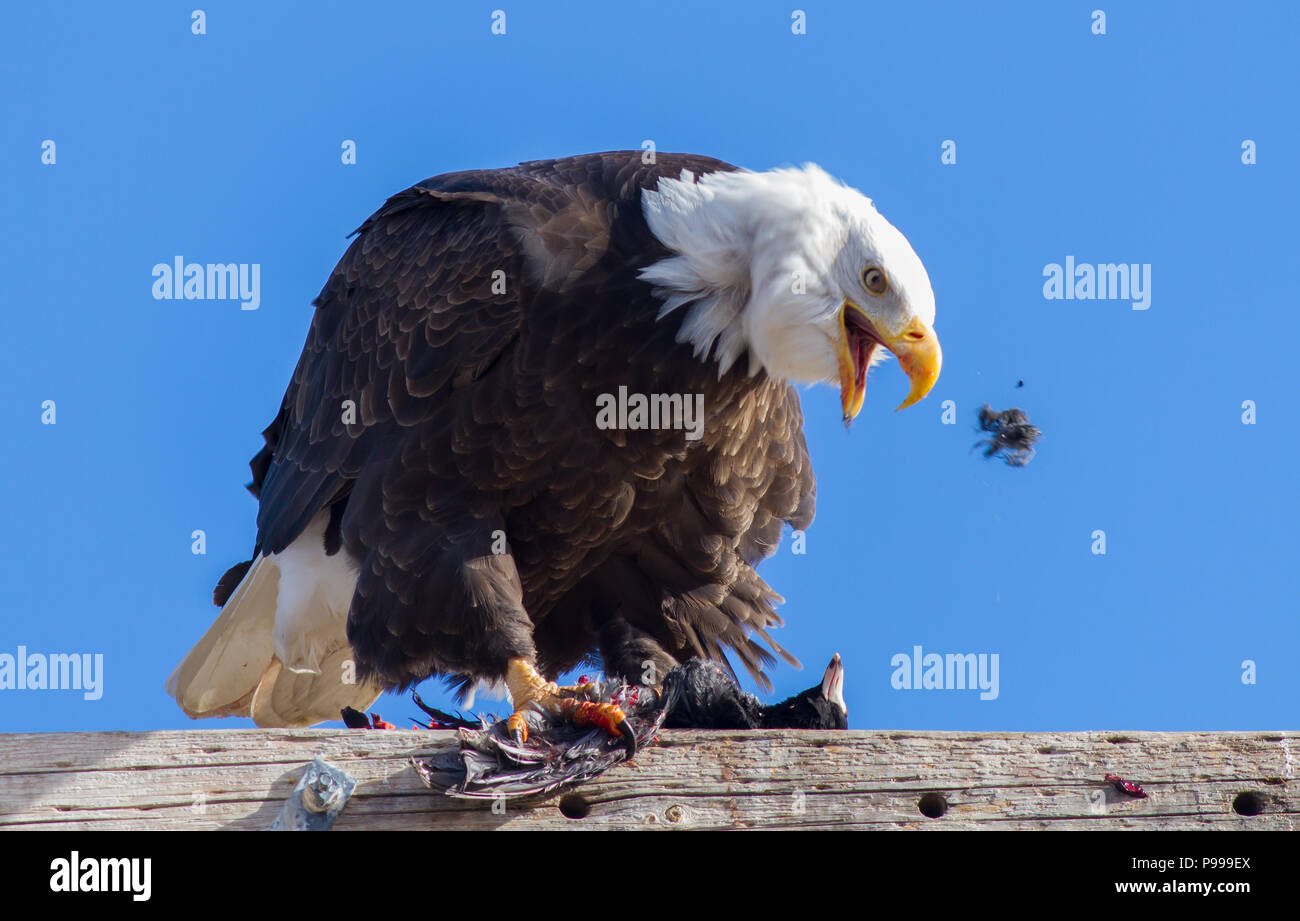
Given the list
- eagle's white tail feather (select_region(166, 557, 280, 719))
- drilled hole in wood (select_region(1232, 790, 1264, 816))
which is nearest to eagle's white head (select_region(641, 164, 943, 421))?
drilled hole in wood (select_region(1232, 790, 1264, 816))

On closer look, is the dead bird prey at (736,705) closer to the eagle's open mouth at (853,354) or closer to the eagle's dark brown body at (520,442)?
the eagle's dark brown body at (520,442)

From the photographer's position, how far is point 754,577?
5.20 meters

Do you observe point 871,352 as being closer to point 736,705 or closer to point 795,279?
point 795,279

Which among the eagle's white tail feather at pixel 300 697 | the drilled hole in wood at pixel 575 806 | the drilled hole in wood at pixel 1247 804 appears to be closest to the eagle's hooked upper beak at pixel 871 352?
the drilled hole in wood at pixel 1247 804

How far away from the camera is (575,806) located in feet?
10.4

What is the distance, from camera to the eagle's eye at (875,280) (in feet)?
13.7

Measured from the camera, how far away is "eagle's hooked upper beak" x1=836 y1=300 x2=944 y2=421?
160 inches

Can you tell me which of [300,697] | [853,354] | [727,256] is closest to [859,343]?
[853,354]

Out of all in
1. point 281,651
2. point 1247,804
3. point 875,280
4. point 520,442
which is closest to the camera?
point 1247,804

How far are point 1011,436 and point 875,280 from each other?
2.57 feet

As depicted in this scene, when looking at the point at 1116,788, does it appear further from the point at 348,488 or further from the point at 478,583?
the point at 348,488

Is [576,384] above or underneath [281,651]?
above

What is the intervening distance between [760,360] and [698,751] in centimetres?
147
